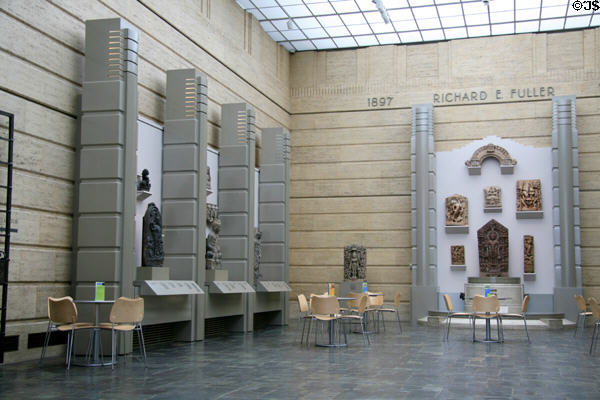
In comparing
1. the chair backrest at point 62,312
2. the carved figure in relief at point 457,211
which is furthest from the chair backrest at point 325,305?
the carved figure in relief at point 457,211

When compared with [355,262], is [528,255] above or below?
above

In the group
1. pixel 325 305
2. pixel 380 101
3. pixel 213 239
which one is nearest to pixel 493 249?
pixel 380 101

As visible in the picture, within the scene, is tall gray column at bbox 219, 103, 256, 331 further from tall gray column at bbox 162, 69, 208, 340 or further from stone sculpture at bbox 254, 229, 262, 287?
tall gray column at bbox 162, 69, 208, 340

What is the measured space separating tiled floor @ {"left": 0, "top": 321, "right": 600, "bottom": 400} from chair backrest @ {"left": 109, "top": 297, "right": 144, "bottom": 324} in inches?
26.5

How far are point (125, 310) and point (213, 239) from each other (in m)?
5.34

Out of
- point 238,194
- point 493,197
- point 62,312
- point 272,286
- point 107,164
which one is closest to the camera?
point 62,312

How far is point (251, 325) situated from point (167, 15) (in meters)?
7.21

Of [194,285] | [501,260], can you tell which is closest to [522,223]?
[501,260]

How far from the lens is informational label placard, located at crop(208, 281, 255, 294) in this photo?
44.4 feet

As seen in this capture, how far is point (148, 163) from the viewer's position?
41.6ft

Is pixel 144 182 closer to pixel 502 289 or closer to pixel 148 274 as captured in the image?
pixel 148 274

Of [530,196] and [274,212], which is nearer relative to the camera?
[274,212]

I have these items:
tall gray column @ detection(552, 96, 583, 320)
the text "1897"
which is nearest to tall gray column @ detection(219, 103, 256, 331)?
the text "1897"

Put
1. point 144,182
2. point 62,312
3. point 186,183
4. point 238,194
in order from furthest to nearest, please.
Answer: point 238,194 < point 186,183 < point 144,182 < point 62,312
